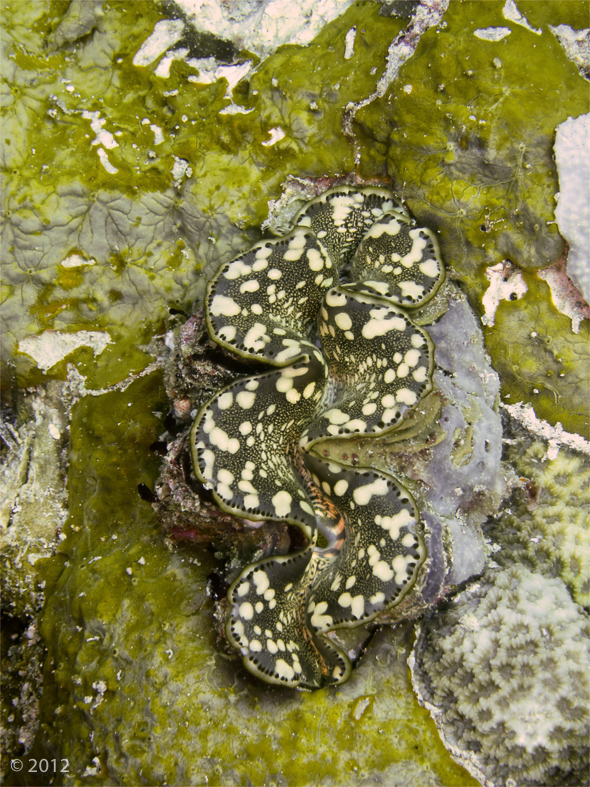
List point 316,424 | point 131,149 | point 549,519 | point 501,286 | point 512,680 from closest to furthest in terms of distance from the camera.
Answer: point 512,680 → point 316,424 → point 501,286 → point 131,149 → point 549,519

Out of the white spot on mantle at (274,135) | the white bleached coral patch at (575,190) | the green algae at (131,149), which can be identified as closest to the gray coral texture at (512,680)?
the white bleached coral patch at (575,190)

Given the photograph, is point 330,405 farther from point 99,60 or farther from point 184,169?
point 99,60

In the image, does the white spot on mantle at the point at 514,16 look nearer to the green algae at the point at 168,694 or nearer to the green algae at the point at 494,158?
the green algae at the point at 494,158

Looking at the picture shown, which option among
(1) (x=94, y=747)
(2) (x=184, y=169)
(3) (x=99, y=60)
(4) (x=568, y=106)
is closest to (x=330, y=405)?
(2) (x=184, y=169)

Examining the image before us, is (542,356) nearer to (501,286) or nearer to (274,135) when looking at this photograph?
(501,286)

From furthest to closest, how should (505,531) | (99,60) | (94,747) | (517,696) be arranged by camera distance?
1. (505,531)
2. (99,60)
3. (94,747)
4. (517,696)

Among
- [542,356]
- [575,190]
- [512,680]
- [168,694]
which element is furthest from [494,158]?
[168,694]
